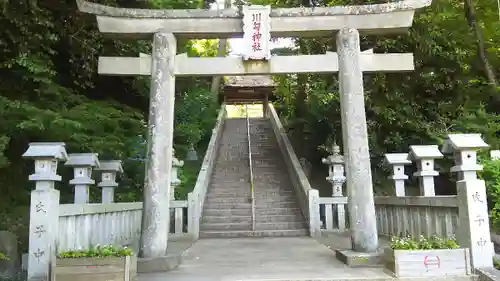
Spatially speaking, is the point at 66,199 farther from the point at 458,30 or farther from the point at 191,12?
Result: the point at 458,30

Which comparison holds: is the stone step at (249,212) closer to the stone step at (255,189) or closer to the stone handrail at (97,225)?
the stone step at (255,189)

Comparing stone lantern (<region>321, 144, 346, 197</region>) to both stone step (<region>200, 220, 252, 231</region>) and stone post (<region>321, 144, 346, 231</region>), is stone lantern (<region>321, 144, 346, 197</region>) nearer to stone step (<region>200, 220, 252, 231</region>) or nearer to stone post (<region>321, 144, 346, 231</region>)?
stone post (<region>321, 144, 346, 231</region>)

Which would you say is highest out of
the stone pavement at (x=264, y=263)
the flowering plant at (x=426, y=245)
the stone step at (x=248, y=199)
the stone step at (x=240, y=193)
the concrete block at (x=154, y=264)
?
the stone step at (x=240, y=193)

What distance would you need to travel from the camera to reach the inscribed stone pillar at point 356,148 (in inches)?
284

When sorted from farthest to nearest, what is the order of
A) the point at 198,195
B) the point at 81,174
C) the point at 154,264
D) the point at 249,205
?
1. the point at 249,205
2. the point at 198,195
3. the point at 81,174
4. the point at 154,264

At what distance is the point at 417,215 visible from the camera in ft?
26.9

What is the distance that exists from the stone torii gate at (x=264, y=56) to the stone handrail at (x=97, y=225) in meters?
1.45

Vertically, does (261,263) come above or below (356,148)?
below

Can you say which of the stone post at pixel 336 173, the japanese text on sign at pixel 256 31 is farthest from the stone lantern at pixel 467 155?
the stone post at pixel 336 173

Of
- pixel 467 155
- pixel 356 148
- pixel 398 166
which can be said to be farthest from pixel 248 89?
pixel 467 155

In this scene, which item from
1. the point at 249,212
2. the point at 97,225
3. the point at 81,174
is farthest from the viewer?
the point at 249,212

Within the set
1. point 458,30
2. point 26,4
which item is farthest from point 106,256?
point 458,30

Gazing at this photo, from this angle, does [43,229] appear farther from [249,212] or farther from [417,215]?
[249,212]

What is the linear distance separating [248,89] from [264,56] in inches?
760
